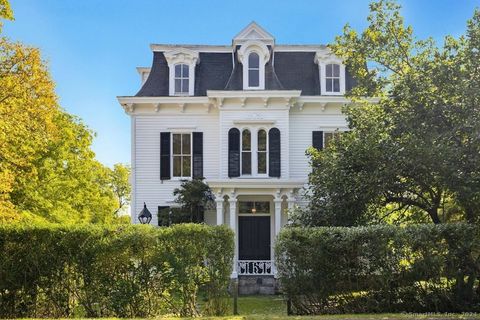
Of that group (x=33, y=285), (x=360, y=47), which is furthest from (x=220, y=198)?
(x=33, y=285)

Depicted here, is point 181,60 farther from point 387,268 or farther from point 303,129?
point 387,268

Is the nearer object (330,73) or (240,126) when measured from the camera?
(240,126)

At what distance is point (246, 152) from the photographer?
19641 mm

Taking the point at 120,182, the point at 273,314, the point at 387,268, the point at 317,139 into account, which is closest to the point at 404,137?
the point at 387,268

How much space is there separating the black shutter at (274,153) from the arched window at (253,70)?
218cm

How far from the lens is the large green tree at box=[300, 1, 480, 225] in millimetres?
10875

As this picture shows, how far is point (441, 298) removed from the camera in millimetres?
9789

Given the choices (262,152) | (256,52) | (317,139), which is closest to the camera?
(262,152)

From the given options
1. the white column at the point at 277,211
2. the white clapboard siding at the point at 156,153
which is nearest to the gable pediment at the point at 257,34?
the white clapboard siding at the point at 156,153

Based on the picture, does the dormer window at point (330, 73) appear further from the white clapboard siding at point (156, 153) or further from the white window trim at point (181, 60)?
the white window trim at point (181, 60)

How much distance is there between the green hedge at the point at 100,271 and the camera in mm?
9859

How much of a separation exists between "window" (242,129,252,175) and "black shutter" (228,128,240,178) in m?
0.28

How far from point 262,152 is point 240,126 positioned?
1410mm

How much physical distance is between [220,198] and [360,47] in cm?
813
